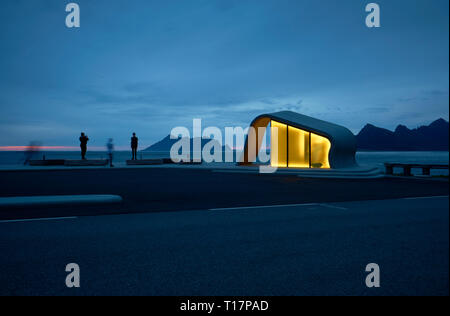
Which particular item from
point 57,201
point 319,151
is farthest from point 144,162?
point 57,201

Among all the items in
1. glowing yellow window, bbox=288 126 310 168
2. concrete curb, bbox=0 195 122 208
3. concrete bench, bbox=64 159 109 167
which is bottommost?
concrete curb, bbox=0 195 122 208

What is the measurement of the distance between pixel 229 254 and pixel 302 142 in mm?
21018

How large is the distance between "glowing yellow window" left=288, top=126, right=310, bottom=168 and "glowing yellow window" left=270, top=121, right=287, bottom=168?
47 cm

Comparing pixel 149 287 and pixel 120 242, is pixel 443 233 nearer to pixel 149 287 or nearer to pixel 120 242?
pixel 149 287

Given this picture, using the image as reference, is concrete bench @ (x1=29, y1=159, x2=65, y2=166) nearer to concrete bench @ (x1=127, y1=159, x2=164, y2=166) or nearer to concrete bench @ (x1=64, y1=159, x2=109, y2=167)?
concrete bench @ (x1=64, y1=159, x2=109, y2=167)

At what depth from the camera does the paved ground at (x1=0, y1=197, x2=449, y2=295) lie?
3.45 metres

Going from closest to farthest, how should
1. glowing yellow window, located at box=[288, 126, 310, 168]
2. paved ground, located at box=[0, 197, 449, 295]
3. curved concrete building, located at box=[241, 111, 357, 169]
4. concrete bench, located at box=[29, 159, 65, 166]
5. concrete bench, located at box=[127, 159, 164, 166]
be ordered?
1. paved ground, located at box=[0, 197, 449, 295]
2. curved concrete building, located at box=[241, 111, 357, 169]
3. glowing yellow window, located at box=[288, 126, 310, 168]
4. concrete bench, located at box=[29, 159, 65, 166]
5. concrete bench, located at box=[127, 159, 164, 166]

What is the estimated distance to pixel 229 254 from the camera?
14.9ft

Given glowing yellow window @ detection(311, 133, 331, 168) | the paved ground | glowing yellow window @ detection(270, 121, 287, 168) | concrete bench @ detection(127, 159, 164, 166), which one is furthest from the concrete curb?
concrete bench @ detection(127, 159, 164, 166)

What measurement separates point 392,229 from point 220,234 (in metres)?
3.32

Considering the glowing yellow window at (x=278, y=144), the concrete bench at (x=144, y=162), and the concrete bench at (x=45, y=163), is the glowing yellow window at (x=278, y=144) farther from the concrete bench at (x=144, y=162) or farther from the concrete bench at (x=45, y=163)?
the concrete bench at (x=45, y=163)

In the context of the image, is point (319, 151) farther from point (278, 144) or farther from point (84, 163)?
point (84, 163)
